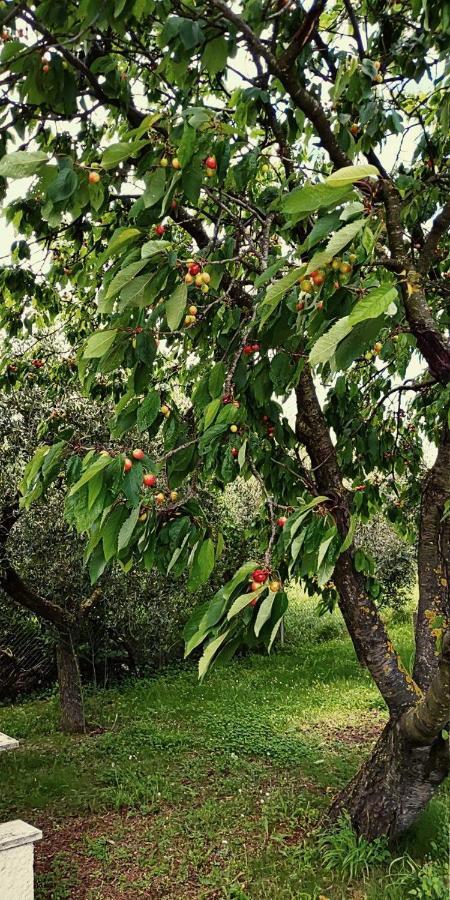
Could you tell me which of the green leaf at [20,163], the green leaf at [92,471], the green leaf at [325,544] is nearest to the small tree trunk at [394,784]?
the green leaf at [325,544]

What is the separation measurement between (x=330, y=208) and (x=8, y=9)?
3.38 ft

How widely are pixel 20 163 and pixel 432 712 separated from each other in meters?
2.90

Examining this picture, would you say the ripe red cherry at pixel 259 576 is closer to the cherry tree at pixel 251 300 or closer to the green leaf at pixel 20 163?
the cherry tree at pixel 251 300

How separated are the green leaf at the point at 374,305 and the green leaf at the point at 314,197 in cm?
19

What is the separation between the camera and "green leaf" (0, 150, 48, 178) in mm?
1547

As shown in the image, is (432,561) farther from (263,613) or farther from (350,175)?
(350,175)

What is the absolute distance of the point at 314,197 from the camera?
127cm

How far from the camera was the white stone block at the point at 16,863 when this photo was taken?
3.27 metres

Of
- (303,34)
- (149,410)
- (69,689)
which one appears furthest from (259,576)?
(69,689)

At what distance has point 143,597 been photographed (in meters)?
8.47

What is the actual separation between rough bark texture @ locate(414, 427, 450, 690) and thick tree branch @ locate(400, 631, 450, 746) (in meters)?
0.51

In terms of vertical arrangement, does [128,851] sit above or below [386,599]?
below

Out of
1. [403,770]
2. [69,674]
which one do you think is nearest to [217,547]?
[403,770]

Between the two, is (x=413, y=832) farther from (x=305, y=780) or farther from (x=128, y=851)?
(x=128, y=851)
